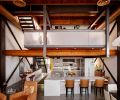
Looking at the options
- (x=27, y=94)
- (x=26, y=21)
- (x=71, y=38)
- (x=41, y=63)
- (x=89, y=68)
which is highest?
(x=26, y=21)

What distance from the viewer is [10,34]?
9.37m

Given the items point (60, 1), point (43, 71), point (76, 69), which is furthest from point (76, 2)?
point (43, 71)

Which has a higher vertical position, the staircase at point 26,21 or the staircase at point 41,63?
the staircase at point 26,21

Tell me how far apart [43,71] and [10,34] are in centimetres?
794

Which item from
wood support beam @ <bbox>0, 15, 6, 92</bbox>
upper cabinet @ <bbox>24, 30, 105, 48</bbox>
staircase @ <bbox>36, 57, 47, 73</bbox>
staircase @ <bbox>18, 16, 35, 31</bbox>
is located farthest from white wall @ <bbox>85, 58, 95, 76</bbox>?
upper cabinet @ <bbox>24, 30, 105, 48</bbox>

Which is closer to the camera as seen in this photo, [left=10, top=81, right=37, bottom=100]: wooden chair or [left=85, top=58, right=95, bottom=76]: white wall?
[left=10, top=81, right=37, bottom=100]: wooden chair

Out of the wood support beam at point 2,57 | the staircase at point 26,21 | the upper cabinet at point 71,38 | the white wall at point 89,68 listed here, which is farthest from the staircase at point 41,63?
the upper cabinet at point 71,38

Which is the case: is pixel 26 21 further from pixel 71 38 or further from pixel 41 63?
pixel 41 63

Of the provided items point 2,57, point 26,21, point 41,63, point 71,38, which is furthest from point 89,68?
point 71,38

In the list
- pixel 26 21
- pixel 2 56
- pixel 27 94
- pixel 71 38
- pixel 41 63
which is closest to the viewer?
pixel 27 94

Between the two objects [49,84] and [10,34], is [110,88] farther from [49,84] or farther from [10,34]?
[10,34]

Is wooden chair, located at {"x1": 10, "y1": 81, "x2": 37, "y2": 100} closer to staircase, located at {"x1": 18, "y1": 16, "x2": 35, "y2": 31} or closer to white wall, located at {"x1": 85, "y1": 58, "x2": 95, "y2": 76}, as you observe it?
staircase, located at {"x1": 18, "y1": 16, "x2": 35, "y2": 31}

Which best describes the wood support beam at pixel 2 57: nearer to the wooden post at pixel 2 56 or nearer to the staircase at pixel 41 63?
the wooden post at pixel 2 56

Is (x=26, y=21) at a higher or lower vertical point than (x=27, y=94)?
higher
